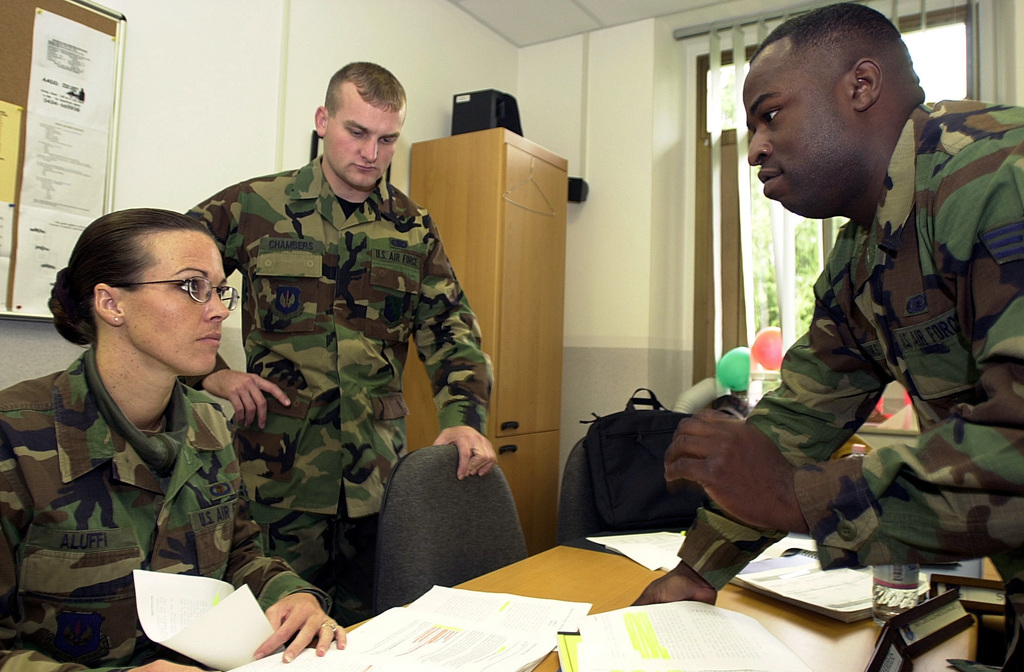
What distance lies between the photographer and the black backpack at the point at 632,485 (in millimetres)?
1867

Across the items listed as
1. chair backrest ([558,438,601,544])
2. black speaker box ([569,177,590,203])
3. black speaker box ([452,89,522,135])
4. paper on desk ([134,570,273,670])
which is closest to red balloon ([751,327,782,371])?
black speaker box ([569,177,590,203])

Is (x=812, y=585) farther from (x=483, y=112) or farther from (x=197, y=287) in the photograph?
(x=483, y=112)

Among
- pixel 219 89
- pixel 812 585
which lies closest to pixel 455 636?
pixel 812 585

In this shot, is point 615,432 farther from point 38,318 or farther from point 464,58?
point 464,58

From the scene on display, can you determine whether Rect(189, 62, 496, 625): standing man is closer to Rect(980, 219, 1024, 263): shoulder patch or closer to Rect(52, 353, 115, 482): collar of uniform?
Rect(52, 353, 115, 482): collar of uniform

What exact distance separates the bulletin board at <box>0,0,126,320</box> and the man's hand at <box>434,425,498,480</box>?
49.7 inches

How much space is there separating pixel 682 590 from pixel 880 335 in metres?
0.48

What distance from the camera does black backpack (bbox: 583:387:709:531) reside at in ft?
6.13

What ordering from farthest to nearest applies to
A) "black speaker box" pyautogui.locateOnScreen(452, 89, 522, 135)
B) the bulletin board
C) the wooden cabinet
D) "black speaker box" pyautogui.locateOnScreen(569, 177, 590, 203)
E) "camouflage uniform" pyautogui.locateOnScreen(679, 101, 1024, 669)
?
1. "black speaker box" pyautogui.locateOnScreen(569, 177, 590, 203)
2. "black speaker box" pyautogui.locateOnScreen(452, 89, 522, 135)
3. the wooden cabinet
4. the bulletin board
5. "camouflage uniform" pyautogui.locateOnScreen(679, 101, 1024, 669)

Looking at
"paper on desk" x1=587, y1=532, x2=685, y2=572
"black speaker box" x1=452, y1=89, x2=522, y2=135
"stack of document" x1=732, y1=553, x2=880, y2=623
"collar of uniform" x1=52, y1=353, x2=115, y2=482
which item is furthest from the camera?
"black speaker box" x1=452, y1=89, x2=522, y2=135

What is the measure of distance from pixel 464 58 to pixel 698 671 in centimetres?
347

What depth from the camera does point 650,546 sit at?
1.64 m

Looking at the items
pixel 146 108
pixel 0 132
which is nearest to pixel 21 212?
pixel 0 132

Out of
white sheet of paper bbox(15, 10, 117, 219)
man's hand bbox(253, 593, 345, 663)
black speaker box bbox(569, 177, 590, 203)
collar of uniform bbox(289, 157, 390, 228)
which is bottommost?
man's hand bbox(253, 593, 345, 663)
